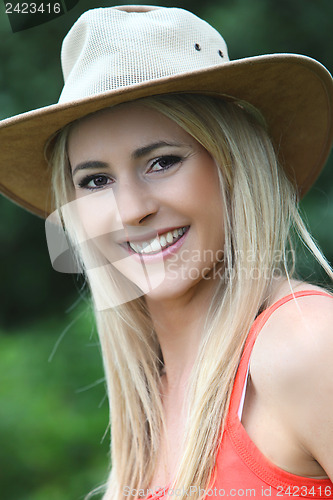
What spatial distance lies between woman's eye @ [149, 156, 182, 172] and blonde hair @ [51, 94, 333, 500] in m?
0.08

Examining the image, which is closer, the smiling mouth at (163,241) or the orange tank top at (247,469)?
the orange tank top at (247,469)

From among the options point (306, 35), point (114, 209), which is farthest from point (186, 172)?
point (306, 35)

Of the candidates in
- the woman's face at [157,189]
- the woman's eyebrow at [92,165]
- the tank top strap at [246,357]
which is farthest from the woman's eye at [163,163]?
the tank top strap at [246,357]

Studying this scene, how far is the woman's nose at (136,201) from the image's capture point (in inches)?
65.6

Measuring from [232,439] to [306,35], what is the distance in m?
2.26

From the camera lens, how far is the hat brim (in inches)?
63.9

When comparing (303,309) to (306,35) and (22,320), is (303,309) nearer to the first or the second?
(306,35)

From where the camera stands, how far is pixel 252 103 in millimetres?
1841

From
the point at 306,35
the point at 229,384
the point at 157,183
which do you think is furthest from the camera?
the point at 306,35

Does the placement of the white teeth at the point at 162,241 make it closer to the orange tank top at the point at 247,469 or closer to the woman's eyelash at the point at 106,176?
the woman's eyelash at the point at 106,176

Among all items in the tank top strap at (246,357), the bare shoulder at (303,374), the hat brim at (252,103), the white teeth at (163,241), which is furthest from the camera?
the white teeth at (163,241)

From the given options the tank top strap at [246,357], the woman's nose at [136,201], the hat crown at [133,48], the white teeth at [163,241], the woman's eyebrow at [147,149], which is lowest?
the tank top strap at [246,357]

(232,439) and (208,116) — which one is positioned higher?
(208,116)

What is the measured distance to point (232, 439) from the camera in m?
1.45
